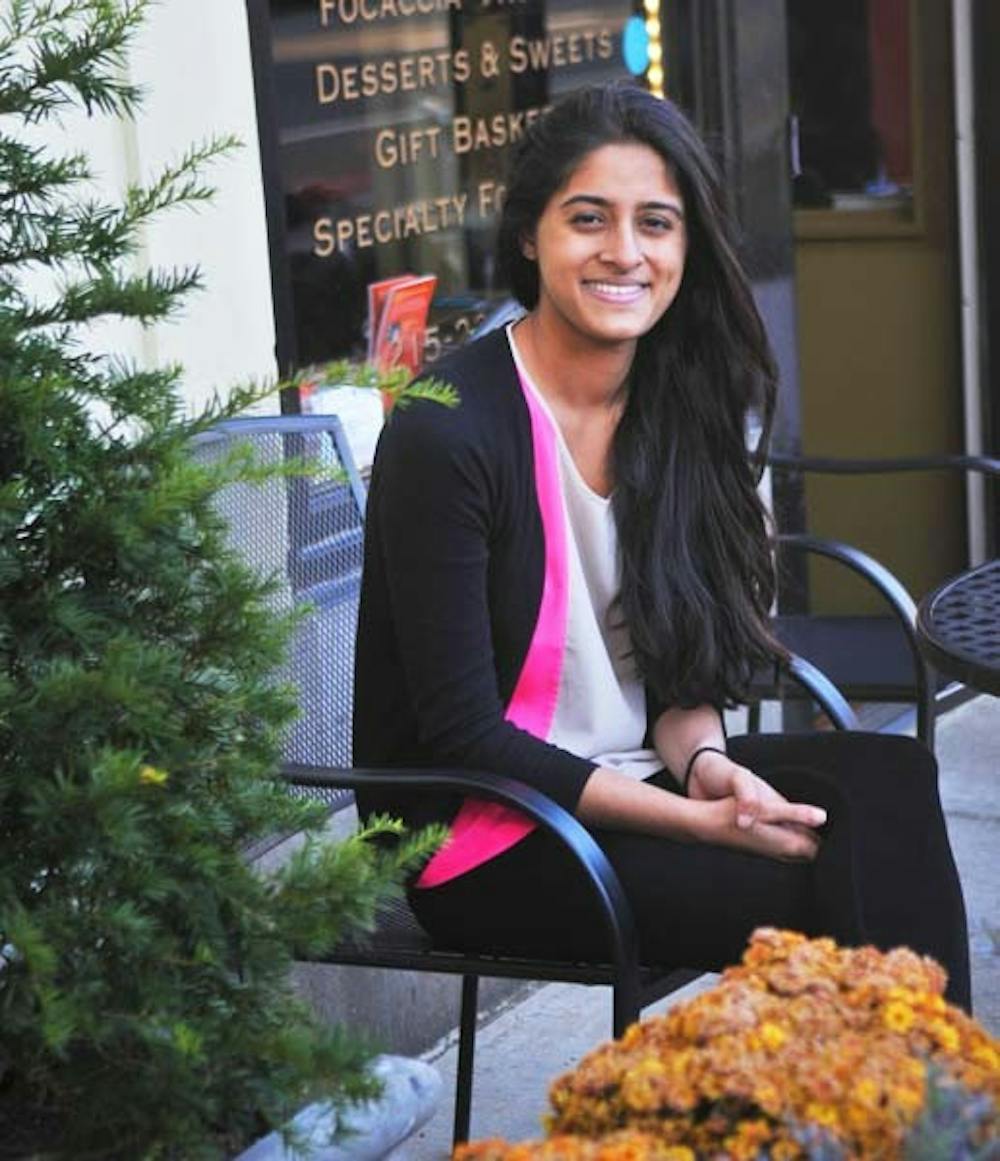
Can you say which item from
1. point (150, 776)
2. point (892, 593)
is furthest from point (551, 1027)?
point (150, 776)

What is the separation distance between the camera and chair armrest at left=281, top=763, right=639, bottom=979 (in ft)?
8.88

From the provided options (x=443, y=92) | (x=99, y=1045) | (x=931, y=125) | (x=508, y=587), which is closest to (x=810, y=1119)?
(x=99, y=1045)

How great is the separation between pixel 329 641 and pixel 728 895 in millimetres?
887

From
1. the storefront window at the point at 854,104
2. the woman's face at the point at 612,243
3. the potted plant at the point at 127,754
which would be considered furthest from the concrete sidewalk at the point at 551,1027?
the storefront window at the point at 854,104

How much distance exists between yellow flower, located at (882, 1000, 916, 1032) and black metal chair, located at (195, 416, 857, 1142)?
1.07 metres

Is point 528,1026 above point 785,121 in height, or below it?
below

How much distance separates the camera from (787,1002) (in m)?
1.84

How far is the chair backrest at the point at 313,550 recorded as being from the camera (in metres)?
3.36

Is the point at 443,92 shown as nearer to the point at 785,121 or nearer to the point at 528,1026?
the point at 785,121

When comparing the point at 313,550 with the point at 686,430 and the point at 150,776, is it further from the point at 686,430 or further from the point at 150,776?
the point at 150,776

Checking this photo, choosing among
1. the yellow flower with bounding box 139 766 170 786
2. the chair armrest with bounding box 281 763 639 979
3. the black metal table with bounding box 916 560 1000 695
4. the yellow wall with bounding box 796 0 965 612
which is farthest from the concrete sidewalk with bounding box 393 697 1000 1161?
the yellow flower with bounding box 139 766 170 786

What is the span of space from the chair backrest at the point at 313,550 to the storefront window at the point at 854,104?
116 inches

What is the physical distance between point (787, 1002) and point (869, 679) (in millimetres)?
2252

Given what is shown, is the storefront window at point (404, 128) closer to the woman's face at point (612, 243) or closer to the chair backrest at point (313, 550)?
the chair backrest at point (313, 550)
